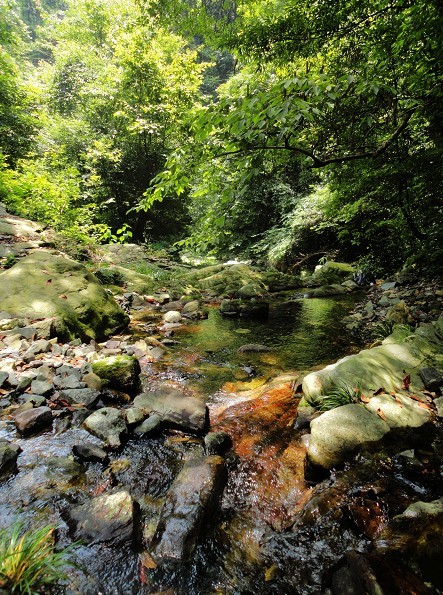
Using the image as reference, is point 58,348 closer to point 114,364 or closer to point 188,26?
point 114,364

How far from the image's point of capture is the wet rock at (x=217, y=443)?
2912 millimetres

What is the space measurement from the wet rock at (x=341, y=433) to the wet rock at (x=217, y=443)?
812 mm

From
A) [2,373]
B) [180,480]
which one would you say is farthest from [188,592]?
[2,373]

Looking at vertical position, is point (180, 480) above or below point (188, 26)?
below

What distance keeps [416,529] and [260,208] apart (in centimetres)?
1884

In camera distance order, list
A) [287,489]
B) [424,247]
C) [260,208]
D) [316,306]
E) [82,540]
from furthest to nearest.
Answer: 1. [260,208]
2. [316,306]
3. [424,247]
4. [287,489]
5. [82,540]

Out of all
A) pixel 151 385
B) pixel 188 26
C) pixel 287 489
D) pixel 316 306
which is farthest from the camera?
pixel 316 306

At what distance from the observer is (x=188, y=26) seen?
722cm

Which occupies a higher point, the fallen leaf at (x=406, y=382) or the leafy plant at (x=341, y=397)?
the fallen leaf at (x=406, y=382)

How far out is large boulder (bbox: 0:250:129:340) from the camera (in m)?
5.19

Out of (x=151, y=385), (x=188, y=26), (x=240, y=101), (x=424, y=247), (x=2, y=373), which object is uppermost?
(x=188, y=26)

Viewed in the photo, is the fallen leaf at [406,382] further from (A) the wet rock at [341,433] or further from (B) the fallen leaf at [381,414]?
(A) the wet rock at [341,433]

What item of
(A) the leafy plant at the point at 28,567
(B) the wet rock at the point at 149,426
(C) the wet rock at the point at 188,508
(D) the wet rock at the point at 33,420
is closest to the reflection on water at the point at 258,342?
(B) the wet rock at the point at 149,426

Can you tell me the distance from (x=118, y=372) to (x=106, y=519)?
6.84 feet
